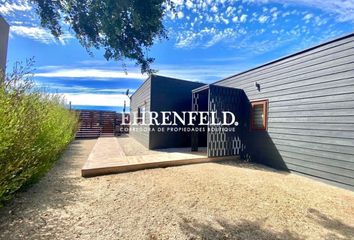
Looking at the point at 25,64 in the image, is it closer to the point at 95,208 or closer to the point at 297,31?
the point at 95,208

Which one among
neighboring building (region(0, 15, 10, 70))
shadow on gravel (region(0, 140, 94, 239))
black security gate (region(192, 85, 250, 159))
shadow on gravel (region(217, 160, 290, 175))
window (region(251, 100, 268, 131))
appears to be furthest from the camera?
neighboring building (region(0, 15, 10, 70))

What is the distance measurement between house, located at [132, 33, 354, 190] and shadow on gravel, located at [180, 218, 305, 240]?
273cm

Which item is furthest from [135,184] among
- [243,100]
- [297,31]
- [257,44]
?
[257,44]

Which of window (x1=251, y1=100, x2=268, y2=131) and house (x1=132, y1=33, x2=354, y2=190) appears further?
window (x1=251, y1=100, x2=268, y2=131)

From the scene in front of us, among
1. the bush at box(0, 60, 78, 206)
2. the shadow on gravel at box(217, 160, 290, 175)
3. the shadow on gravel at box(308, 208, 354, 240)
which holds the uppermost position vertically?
the bush at box(0, 60, 78, 206)

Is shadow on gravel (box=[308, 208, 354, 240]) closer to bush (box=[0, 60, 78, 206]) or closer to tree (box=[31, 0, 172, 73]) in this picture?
tree (box=[31, 0, 172, 73])

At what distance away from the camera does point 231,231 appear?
2328 millimetres

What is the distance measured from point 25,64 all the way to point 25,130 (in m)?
1.05

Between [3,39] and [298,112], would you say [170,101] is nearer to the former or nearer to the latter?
[298,112]

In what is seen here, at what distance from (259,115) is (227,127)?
1.08 m

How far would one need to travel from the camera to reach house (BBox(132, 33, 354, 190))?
399cm

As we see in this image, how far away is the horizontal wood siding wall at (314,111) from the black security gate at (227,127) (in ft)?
2.92

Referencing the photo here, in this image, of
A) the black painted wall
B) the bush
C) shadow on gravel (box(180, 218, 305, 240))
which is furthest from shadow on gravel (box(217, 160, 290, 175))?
the bush

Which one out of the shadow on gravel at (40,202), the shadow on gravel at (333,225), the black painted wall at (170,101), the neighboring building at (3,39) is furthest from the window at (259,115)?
the neighboring building at (3,39)
